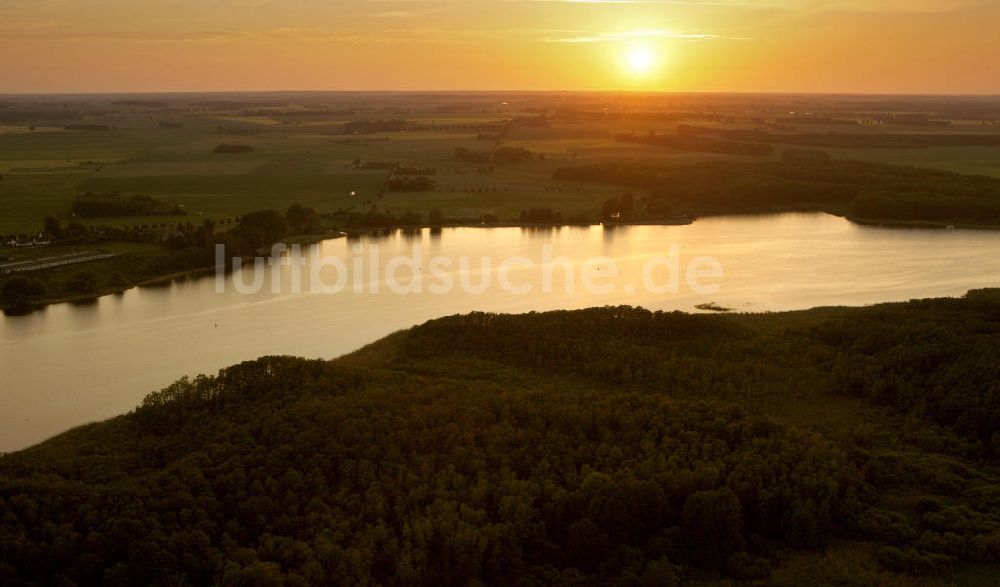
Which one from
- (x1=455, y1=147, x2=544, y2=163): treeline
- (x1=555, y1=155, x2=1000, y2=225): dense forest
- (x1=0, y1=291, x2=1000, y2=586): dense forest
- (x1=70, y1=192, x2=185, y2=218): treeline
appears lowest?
(x1=0, y1=291, x2=1000, y2=586): dense forest

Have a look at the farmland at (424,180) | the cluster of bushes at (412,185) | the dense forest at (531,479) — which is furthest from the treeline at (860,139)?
the dense forest at (531,479)

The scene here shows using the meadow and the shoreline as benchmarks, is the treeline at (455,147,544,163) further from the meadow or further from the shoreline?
the shoreline

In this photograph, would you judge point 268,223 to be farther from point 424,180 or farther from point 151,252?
point 424,180

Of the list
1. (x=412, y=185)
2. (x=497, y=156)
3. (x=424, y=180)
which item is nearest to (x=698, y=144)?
(x=497, y=156)

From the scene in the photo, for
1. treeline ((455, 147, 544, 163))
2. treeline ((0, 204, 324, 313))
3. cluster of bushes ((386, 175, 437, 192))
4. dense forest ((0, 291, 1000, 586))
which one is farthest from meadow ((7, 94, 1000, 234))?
dense forest ((0, 291, 1000, 586))

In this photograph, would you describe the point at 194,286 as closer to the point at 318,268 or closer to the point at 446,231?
the point at 318,268

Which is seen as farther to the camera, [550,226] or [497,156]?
[497,156]
